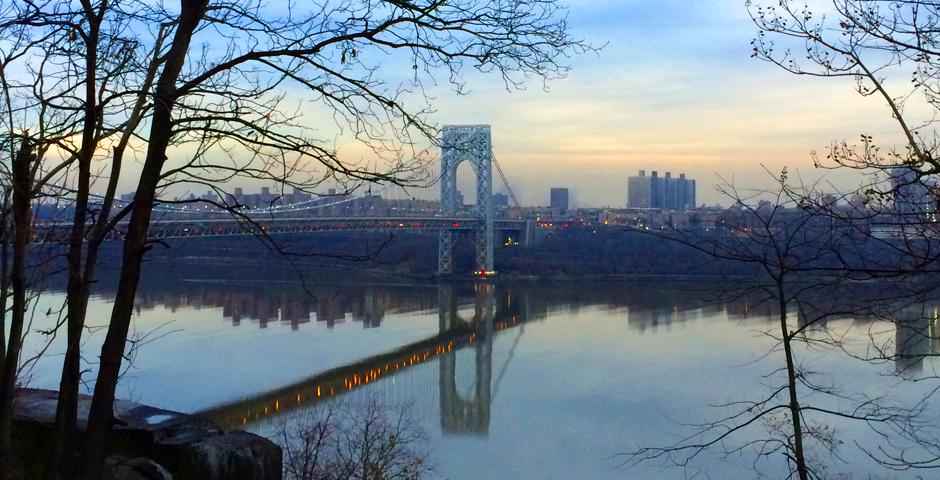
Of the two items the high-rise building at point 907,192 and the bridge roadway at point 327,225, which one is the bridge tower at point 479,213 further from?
the high-rise building at point 907,192

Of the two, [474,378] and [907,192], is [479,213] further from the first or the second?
[907,192]

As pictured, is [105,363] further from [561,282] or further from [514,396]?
[561,282]

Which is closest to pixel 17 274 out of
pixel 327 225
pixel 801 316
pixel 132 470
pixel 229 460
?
pixel 132 470

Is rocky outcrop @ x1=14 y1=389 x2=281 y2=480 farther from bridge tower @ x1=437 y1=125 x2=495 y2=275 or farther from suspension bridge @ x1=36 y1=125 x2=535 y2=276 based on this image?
bridge tower @ x1=437 y1=125 x2=495 y2=275

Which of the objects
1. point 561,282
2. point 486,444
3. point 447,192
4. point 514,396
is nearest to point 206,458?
point 486,444

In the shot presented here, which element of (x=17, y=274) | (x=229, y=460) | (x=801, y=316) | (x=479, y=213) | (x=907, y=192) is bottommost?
(x=229, y=460)

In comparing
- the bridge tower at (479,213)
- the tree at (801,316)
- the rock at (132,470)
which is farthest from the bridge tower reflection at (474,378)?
the rock at (132,470)
